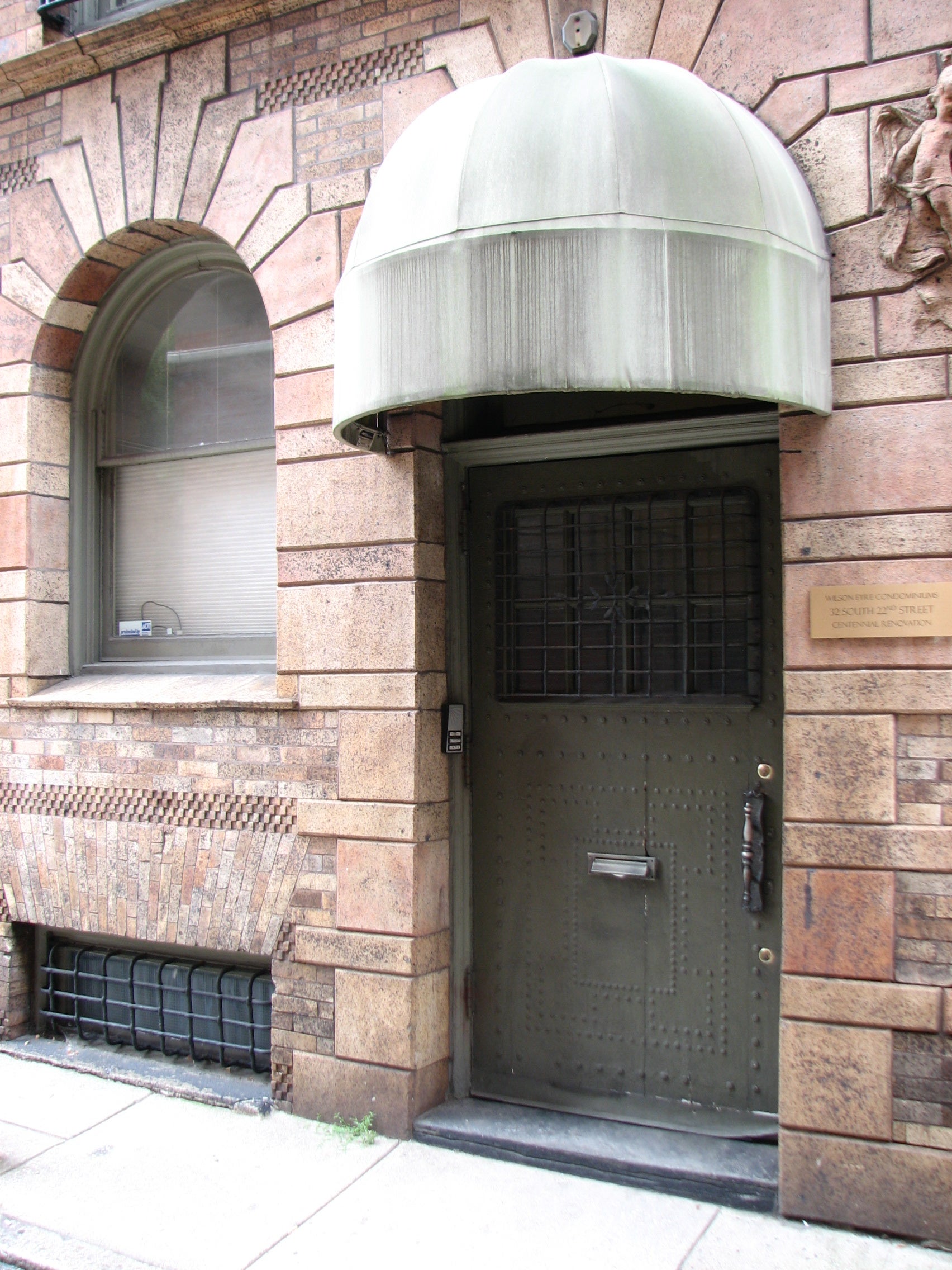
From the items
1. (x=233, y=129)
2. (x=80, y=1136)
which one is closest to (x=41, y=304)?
(x=233, y=129)

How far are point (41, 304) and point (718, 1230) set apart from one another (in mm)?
5722

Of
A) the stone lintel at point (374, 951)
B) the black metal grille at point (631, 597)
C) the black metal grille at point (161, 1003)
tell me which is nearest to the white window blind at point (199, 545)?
the black metal grille at point (631, 597)

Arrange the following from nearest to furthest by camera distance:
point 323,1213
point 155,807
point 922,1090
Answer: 1. point 922,1090
2. point 323,1213
3. point 155,807

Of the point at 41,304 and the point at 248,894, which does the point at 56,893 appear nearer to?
the point at 248,894

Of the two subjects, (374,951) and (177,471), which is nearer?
(374,951)

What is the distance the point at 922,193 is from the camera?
3.79 m

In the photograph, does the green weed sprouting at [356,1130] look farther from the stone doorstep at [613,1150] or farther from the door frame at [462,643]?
the door frame at [462,643]

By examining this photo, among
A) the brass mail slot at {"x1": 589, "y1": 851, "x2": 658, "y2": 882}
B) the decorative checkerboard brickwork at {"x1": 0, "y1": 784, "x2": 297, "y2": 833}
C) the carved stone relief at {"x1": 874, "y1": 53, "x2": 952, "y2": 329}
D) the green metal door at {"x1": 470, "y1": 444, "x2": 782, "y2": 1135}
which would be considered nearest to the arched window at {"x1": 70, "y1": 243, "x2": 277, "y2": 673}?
the decorative checkerboard brickwork at {"x1": 0, "y1": 784, "x2": 297, "y2": 833}

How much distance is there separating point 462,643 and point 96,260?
3.12 m

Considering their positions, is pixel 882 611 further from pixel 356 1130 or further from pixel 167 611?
pixel 167 611

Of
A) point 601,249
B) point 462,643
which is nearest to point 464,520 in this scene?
point 462,643

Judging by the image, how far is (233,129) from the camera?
210 inches

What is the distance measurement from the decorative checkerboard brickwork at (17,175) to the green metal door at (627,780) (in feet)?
Answer: 10.9

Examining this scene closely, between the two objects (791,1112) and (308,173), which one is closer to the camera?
(791,1112)
